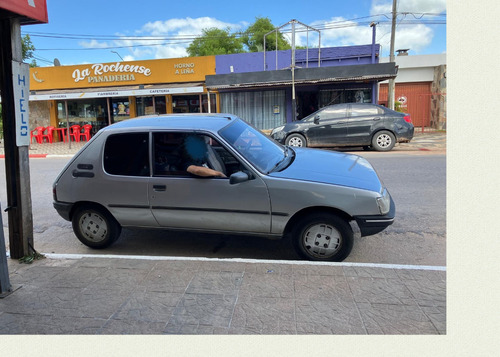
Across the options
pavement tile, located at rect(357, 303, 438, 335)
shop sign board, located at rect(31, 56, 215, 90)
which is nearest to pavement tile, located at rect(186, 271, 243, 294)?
pavement tile, located at rect(357, 303, 438, 335)

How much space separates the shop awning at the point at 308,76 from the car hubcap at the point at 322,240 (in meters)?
13.8

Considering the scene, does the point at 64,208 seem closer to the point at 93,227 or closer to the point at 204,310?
the point at 93,227

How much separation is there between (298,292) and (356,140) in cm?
1073

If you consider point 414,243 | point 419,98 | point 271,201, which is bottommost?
point 414,243

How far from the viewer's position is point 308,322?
2889 millimetres

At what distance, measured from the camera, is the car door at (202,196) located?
13.9 ft

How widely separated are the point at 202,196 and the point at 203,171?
29cm

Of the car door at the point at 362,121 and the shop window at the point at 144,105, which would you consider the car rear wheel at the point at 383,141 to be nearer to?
the car door at the point at 362,121

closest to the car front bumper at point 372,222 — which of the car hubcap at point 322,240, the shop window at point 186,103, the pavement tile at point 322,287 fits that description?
the car hubcap at point 322,240

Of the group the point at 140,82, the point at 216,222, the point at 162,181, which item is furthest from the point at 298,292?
the point at 140,82

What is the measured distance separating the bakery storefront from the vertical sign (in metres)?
15.8

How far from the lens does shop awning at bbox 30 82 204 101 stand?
1920cm

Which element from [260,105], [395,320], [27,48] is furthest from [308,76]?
[27,48]

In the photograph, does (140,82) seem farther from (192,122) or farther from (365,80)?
(192,122)
